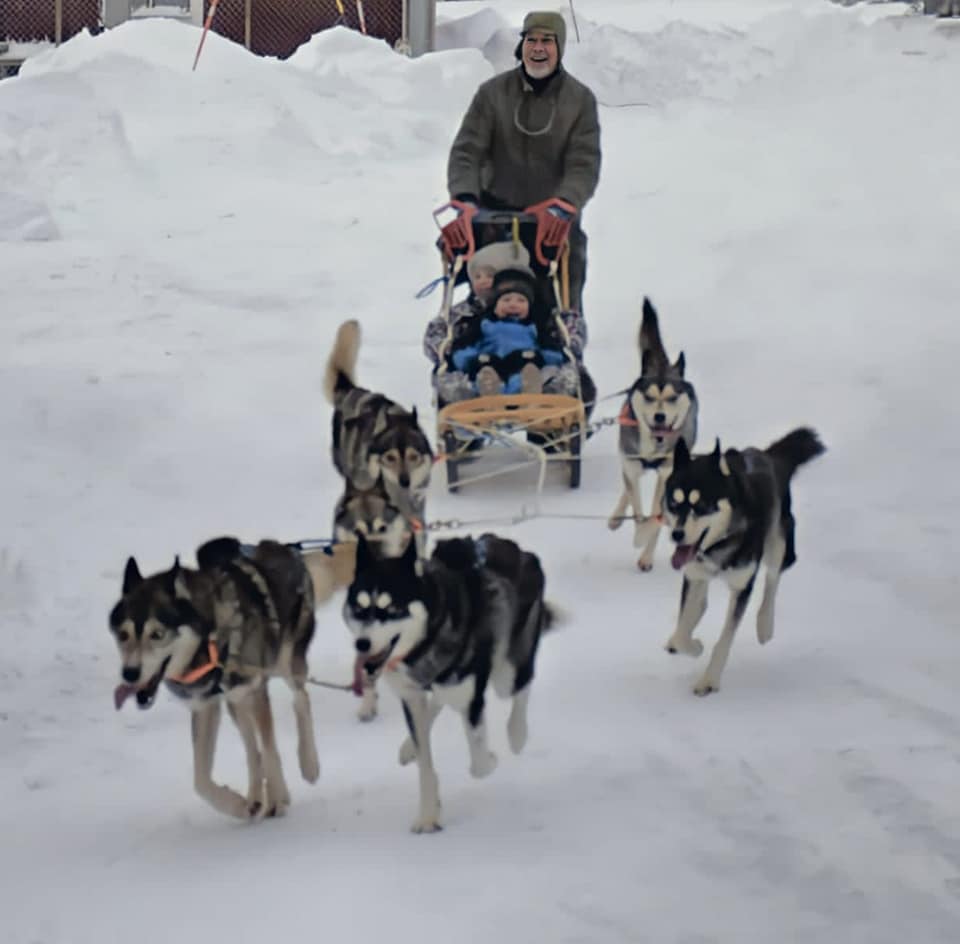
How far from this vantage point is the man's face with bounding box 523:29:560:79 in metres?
6.99

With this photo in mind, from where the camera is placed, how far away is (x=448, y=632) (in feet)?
12.0

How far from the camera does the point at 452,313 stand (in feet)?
22.3

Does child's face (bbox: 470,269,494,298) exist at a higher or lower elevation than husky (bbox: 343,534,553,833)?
higher

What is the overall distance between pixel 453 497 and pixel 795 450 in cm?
187

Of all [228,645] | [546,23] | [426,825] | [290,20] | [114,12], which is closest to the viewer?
[228,645]

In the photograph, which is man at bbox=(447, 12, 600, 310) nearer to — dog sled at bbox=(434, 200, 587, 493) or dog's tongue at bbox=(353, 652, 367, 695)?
dog sled at bbox=(434, 200, 587, 493)

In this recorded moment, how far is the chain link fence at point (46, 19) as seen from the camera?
15.7 meters

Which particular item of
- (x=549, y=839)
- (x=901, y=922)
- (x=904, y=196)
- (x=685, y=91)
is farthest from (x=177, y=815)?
(x=685, y=91)

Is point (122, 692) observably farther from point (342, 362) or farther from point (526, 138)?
point (526, 138)

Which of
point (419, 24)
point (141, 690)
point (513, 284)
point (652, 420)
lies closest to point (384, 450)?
point (652, 420)

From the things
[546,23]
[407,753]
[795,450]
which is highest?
[546,23]

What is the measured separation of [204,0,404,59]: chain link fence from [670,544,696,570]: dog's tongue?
11.9 meters

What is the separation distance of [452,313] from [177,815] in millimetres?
3139

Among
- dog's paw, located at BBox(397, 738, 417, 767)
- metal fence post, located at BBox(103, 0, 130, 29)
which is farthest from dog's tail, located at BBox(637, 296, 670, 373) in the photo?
metal fence post, located at BBox(103, 0, 130, 29)
